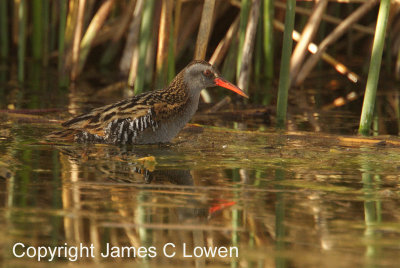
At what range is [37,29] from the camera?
11234mm

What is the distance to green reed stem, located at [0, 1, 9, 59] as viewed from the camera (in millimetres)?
11030

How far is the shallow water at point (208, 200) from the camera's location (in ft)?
12.1

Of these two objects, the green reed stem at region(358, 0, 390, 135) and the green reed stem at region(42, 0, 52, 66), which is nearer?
the green reed stem at region(358, 0, 390, 135)

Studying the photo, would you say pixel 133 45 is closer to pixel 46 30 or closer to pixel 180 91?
pixel 46 30

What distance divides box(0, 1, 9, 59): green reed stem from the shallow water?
483cm

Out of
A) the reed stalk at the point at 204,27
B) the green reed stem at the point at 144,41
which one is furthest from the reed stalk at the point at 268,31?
the green reed stem at the point at 144,41

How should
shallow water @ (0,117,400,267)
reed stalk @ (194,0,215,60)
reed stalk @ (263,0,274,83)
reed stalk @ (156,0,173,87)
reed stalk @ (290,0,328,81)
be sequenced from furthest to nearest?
reed stalk @ (263,0,274,83) → reed stalk @ (290,0,328,81) → reed stalk @ (156,0,173,87) → reed stalk @ (194,0,215,60) → shallow water @ (0,117,400,267)

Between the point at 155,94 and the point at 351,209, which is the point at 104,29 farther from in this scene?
the point at 351,209

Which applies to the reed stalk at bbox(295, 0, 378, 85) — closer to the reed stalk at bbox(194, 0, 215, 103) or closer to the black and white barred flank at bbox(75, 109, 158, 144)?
the reed stalk at bbox(194, 0, 215, 103)

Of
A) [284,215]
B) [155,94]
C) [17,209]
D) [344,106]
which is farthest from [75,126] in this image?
[344,106]

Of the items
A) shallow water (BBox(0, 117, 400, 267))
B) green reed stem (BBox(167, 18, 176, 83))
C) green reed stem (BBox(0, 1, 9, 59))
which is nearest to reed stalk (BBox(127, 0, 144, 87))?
green reed stem (BBox(167, 18, 176, 83))

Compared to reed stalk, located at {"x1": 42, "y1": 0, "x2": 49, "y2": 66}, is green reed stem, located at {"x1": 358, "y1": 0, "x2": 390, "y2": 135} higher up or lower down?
lower down

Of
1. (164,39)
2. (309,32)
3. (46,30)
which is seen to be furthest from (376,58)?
(46,30)

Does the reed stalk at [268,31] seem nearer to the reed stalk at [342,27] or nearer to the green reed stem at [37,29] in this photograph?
the reed stalk at [342,27]
